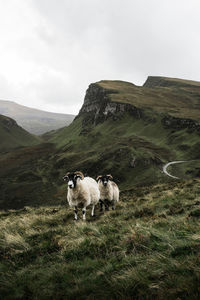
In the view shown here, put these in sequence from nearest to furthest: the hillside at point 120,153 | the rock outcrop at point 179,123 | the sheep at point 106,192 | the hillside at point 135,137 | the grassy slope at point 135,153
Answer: the sheep at point 106,192
the hillside at point 120,153
the grassy slope at point 135,153
the hillside at point 135,137
the rock outcrop at point 179,123

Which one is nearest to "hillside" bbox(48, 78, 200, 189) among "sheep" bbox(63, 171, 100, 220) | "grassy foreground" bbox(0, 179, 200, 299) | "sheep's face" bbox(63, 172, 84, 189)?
"sheep" bbox(63, 171, 100, 220)

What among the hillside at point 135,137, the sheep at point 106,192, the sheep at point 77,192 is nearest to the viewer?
the sheep at point 77,192

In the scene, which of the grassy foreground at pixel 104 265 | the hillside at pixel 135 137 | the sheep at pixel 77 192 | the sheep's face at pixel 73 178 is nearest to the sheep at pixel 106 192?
the sheep at pixel 77 192

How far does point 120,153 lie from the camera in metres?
90.3

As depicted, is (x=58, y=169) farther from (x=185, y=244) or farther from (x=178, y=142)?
(x=185, y=244)

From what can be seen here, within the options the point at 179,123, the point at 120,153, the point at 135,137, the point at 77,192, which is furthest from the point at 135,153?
the point at 77,192

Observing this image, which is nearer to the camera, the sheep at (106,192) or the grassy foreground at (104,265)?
the grassy foreground at (104,265)

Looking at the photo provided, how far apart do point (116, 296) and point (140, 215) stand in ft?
24.4

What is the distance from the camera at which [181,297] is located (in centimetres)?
342

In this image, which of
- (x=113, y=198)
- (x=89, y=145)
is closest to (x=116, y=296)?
(x=113, y=198)

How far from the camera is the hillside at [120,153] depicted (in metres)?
71.4

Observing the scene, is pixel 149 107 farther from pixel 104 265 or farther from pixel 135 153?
pixel 104 265

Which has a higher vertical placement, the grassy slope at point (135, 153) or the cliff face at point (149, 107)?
the cliff face at point (149, 107)

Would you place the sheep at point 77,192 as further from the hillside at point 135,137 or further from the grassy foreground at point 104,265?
the hillside at point 135,137
